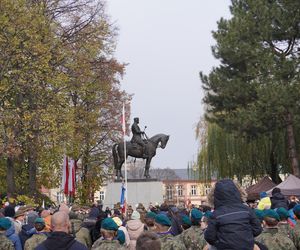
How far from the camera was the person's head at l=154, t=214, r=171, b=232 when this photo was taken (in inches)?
319

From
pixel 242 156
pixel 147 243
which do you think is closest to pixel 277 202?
pixel 147 243

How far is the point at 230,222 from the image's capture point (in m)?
6.29

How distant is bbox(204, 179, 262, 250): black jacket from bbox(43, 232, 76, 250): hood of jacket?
4.49 feet

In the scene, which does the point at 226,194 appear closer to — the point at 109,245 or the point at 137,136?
the point at 109,245

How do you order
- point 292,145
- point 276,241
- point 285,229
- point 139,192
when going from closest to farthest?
point 276,241
point 285,229
point 139,192
point 292,145

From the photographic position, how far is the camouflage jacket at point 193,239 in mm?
9273

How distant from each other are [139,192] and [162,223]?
23.5 metres

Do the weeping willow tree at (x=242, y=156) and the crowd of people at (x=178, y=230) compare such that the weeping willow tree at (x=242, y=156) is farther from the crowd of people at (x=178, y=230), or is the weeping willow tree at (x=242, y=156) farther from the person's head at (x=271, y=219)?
the person's head at (x=271, y=219)

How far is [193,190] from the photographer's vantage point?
12825 centimetres

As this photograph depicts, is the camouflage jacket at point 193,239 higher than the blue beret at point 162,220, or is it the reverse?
the blue beret at point 162,220

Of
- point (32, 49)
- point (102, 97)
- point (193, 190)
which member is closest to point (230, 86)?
point (102, 97)

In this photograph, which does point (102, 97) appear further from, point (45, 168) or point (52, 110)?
point (52, 110)

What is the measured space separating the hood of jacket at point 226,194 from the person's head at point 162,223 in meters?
1.74

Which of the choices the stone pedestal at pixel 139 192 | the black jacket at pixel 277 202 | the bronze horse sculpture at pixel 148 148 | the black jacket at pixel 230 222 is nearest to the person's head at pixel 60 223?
the black jacket at pixel 230 222
